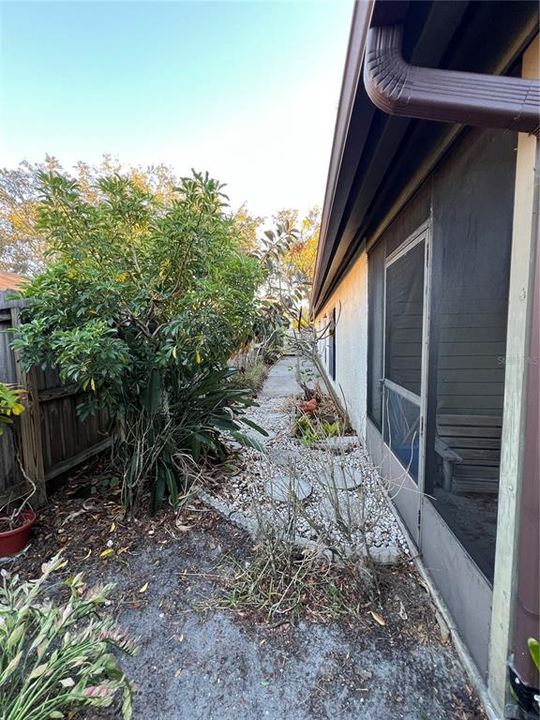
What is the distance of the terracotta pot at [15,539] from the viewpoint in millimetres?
2385

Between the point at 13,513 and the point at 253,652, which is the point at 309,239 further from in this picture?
the point at 253,652

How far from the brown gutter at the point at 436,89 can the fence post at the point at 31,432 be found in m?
3.07

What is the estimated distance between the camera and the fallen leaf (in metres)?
1.76

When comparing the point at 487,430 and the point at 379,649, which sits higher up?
the point at 487,430

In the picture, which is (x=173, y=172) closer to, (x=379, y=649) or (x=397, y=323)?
(x=397, y=323)

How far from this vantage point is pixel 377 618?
1784mm

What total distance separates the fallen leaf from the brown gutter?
2.29 meters

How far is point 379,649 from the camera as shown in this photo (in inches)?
63.7

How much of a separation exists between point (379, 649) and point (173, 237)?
2.91m

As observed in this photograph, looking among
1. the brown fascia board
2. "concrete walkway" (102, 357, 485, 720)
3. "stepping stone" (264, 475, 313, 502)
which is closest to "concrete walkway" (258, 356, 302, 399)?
"stepping stone" (264, 475, 313, 502)

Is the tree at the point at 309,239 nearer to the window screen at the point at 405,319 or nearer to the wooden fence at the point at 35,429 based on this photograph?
the window screen at the point at 405,319

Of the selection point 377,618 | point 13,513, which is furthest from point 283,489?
point 13,513

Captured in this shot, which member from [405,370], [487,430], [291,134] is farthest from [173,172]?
[487,430]

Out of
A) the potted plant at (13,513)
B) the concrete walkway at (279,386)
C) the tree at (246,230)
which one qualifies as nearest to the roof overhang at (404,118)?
the tree at (246,230)
